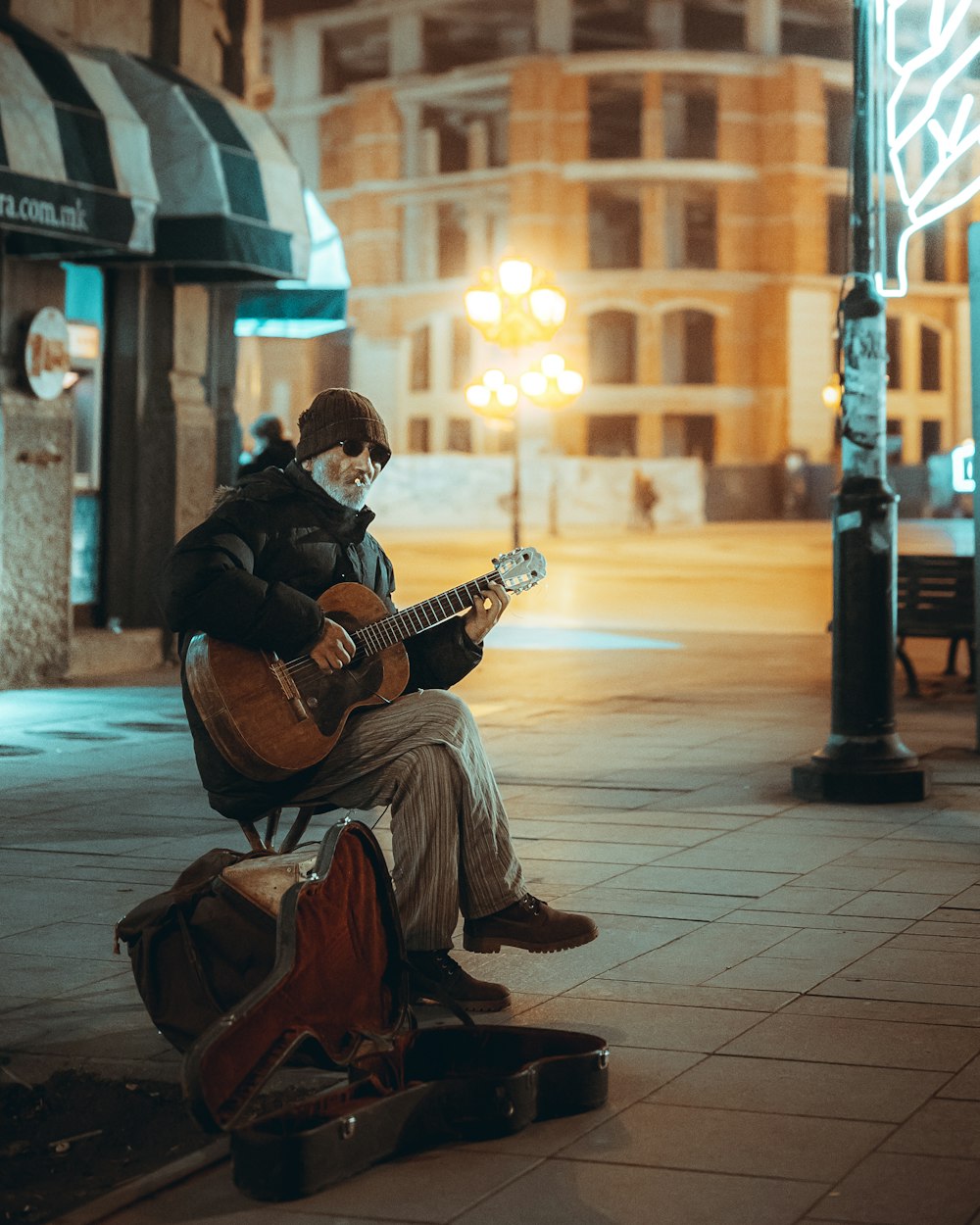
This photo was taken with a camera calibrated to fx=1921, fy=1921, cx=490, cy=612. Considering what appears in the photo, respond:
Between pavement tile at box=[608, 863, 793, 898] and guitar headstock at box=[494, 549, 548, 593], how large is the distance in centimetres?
179

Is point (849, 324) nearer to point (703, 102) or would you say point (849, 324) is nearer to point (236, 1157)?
point (236, 1157)

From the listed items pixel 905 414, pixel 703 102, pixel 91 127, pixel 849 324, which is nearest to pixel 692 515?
pixel 905 414

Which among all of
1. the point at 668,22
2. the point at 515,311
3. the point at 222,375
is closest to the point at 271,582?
the point at 222,375

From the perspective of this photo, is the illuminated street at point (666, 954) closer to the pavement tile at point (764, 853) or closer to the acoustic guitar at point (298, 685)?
the pavement tile at point (764, 853)

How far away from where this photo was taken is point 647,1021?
488 centimetres

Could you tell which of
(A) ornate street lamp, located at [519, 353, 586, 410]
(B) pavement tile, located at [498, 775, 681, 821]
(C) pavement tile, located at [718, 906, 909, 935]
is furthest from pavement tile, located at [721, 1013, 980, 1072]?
(A) ornate street lamp, located at [519, 353, 586, 410]

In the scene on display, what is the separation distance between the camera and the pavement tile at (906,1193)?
3521 mm

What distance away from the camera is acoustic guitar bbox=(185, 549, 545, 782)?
195 inches

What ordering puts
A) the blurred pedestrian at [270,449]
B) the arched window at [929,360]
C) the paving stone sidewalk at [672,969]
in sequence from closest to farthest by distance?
1. the paving stone sidewalk at [672,969]
2. the blurred pedestrian at [270,449]
3. the arched window at [929,360]

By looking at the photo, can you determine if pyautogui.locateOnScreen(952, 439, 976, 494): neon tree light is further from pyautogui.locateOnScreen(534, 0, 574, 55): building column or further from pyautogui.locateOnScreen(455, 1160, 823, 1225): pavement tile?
pyautogui.locateOnScreen(534, 0, 574, 55): building column

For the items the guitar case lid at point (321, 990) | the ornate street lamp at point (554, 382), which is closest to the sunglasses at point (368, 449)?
the guitar case lid at point (321, 990)

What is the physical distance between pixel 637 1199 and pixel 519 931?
1.52 m

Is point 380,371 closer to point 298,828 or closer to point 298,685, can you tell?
point 298,828

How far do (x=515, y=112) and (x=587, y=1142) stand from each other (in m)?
61.0
